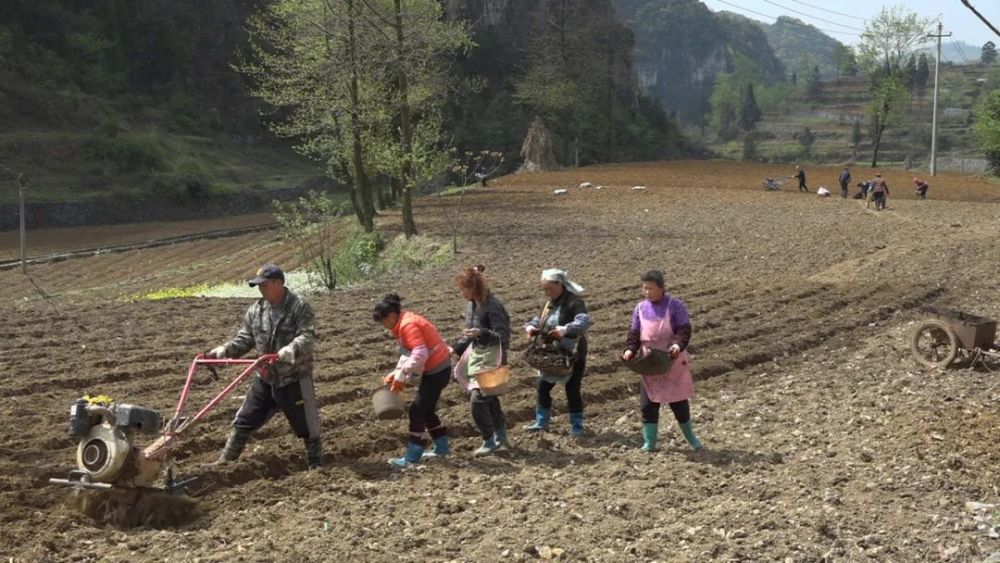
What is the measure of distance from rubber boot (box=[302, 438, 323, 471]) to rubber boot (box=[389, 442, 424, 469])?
593 millimetres

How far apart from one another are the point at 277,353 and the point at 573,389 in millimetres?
2753

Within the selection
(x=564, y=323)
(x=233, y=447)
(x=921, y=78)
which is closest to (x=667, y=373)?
(x=564, y=323)

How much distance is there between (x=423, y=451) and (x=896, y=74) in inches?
Result: 2700

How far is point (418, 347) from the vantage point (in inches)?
317

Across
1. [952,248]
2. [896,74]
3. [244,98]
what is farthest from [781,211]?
[244,98]

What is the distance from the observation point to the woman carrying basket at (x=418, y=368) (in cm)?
800

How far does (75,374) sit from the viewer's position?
1219cm

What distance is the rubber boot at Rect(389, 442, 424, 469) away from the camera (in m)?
8.53

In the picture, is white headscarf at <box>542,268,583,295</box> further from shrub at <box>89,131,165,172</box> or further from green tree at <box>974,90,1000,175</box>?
shrub at <box>89,131,165,172</box>

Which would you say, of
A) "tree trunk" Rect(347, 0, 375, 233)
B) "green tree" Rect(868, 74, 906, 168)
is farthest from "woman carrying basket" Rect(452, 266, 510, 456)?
"green tree" Rect(868, 74, 906, 168)

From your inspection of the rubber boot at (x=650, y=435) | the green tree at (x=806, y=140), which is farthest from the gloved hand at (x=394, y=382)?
the green tree at (x=806, y=140)

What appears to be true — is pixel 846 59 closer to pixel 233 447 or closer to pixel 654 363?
pixel 654 363

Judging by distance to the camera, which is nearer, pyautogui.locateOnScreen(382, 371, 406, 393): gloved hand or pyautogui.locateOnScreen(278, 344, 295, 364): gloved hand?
pyautogui.locateOnScreen(278, 344, 295, 364): gloved hand

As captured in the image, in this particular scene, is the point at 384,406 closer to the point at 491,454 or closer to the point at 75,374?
the point at 491,454
